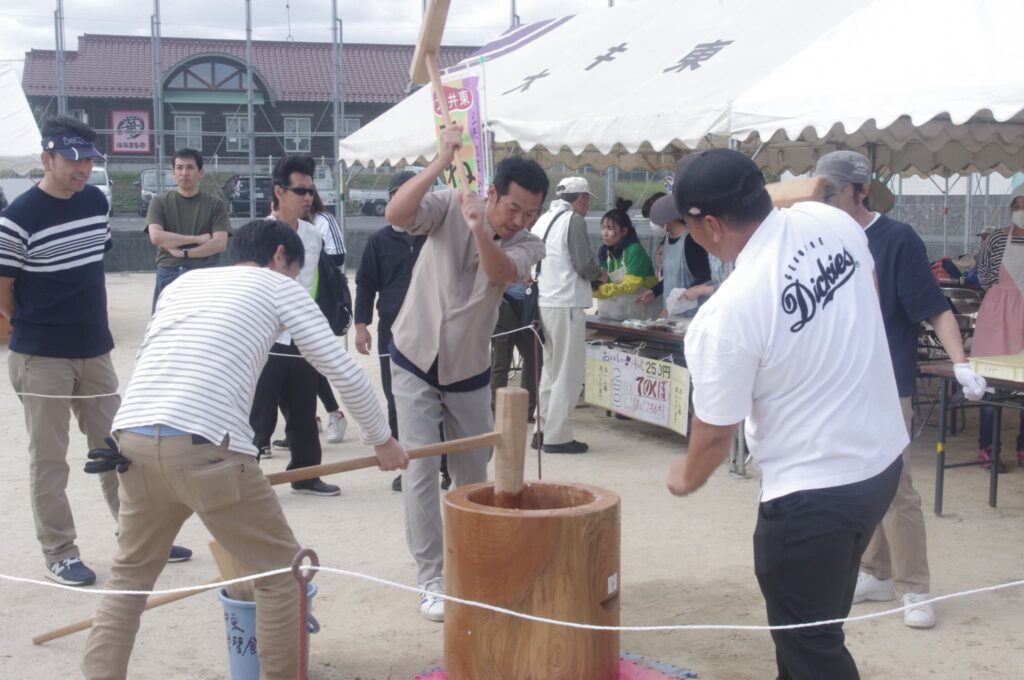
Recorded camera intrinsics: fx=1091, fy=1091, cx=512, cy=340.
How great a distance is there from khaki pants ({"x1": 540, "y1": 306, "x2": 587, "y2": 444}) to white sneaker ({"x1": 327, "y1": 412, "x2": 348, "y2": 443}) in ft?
4.80

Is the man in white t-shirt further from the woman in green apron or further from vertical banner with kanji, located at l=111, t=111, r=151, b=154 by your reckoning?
vertical banner with kanji, located at l=111, t=111, r=151, b=154

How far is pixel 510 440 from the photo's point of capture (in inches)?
152

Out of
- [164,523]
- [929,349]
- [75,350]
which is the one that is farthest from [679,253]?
[164,523]

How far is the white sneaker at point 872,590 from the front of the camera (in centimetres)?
460

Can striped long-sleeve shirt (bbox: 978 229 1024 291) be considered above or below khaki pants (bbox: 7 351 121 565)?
above

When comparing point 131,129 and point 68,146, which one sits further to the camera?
point 131,129

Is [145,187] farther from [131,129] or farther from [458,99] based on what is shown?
[458,99]

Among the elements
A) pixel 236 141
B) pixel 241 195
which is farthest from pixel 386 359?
pixel 236 141

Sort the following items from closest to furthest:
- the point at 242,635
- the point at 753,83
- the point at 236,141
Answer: the point at 242,635
the point at 753,83
the point at 236,141

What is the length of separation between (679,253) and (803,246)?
5.84 m

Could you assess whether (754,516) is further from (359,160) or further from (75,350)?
(359,160)

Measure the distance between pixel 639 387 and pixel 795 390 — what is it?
5.36 m

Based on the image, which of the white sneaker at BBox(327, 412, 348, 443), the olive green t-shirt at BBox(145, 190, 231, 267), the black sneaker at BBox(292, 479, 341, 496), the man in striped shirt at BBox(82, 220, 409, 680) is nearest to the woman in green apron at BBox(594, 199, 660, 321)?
the white sneaker at BBox(327, 412, 348, 443)

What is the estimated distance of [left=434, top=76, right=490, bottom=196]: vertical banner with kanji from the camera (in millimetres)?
4047
